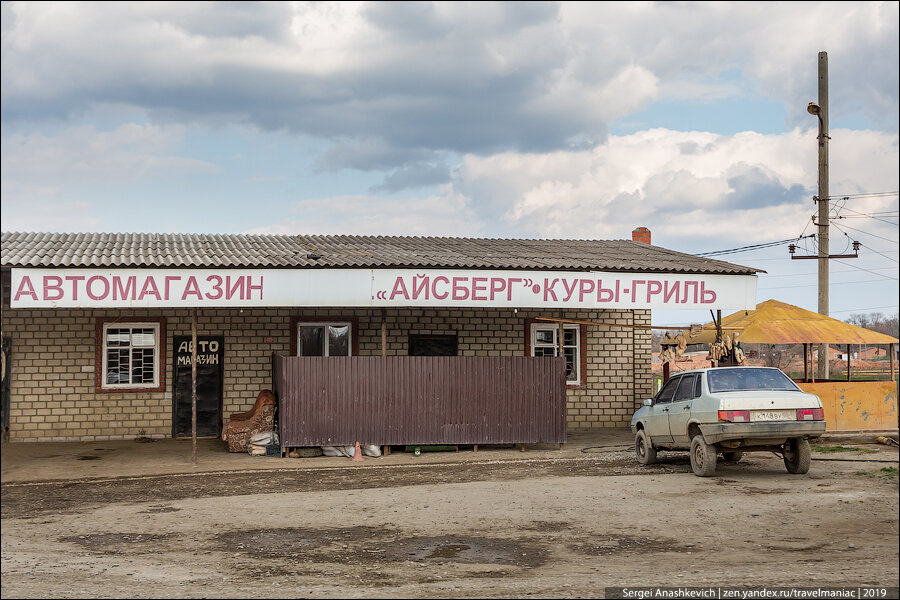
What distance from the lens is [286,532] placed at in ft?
31.6

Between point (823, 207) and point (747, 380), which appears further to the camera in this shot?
point (823, 207)

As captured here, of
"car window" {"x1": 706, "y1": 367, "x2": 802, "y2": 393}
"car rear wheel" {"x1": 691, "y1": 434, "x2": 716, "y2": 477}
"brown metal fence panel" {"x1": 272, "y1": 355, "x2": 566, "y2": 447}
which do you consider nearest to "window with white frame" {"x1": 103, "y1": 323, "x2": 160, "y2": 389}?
"brown metal fence panel" {"x1": 272, "y1": 355, "x2": 566, "y2": 447}

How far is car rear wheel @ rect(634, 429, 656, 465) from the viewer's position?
48.9ft

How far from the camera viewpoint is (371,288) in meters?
16.3

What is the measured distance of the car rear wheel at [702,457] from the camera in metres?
13.0

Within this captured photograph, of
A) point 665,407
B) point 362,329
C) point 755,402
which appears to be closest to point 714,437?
point 755,402

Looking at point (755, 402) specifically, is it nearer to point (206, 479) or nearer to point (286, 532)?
point (286, 532)

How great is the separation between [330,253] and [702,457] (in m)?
8.58

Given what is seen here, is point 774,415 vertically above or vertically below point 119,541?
above

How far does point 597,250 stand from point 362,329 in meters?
6.30

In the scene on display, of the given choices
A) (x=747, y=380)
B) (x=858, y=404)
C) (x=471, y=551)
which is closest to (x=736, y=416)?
(x=747, y=380)

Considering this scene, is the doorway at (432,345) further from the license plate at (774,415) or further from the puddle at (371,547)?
the puddle at (371,547)

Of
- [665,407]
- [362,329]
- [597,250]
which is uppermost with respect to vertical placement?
[597,250]

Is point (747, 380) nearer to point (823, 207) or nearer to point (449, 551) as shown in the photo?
point (449, 551)
